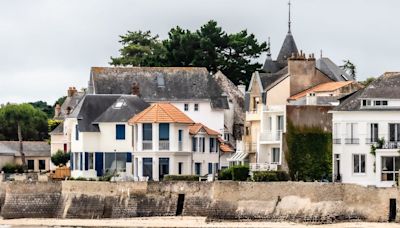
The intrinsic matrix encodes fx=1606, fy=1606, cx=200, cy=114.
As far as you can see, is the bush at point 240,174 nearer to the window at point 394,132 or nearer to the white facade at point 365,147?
the white facade at point 365,147

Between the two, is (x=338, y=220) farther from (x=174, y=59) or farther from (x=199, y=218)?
(x=174, y=59)

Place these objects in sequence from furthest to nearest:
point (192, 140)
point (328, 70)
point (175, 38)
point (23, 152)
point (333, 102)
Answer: point (23, 152)
point (175, 38)
point (328, 70)
point (192, 140)
point (333, 102)

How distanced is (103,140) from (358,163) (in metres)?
16.7

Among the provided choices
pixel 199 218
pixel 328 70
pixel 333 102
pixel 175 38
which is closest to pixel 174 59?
pixel 175 38

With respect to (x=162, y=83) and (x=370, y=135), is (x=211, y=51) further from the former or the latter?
(x=370, y=135)

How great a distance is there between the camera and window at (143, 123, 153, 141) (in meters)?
85.1

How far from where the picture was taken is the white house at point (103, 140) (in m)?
87.6

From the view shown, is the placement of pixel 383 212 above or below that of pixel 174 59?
below

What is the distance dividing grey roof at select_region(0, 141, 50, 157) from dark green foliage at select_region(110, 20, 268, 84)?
37.9 ft

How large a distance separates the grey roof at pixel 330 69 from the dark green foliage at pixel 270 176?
13.7 m

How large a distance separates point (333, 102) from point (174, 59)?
2344cm

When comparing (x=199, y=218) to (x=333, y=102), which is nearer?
(x=199, y=218)

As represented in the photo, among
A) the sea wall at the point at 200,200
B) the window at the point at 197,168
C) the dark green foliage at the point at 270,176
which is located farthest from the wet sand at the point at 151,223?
the window at the point at 197,168

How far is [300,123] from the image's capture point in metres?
80.3
